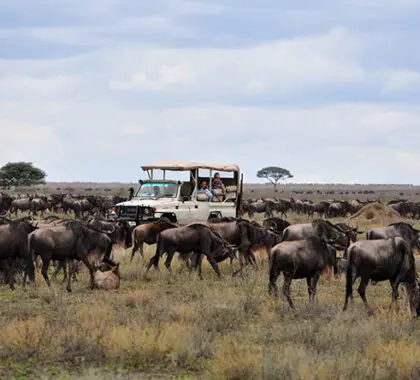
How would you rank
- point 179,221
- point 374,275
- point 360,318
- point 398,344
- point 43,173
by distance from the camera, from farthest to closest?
point 43,173 < point 179,221 < point 374,275 < point 360,318 < point 398,344

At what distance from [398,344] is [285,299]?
438cm

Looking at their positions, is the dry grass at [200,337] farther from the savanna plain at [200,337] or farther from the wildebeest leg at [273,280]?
the wildebeest leg at [273,280]

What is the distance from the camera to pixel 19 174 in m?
102

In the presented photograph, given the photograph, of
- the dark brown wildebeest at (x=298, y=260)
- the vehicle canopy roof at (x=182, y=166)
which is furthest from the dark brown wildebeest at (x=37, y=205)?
the dark brown wildebeest at (x=298, y=260)

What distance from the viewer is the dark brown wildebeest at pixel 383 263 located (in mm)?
12688

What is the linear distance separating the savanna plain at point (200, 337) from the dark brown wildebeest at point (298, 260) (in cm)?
45

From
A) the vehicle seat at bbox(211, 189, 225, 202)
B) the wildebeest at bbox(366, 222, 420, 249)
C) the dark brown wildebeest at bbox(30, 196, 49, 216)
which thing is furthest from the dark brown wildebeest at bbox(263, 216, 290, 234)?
the dark brown wildebeest at bbox(30, 196, 49, 216)

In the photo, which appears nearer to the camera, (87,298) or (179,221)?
(87,298)

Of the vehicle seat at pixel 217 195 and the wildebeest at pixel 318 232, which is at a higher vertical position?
the vehicle seat at pixel 217 195

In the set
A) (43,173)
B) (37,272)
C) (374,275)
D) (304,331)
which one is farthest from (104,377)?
(43,173)

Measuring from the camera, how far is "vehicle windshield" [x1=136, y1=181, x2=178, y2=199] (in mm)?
23484

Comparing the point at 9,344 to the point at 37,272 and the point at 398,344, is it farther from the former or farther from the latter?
the point at 37,272

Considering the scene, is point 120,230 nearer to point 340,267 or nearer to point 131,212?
point 131,212

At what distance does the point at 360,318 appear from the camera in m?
12.0
